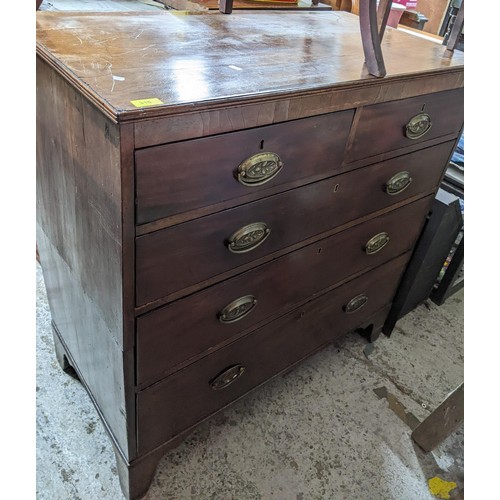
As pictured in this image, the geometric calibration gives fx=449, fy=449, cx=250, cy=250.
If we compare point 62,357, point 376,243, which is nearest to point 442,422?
point 376,243

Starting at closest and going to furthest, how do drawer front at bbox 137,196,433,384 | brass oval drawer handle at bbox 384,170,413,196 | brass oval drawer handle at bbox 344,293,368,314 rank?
drawer front at bbox 137,196,433,384
brass oval drawer handle at bbox 384,170,413,196
brass oval drawer handle at bbox 344,293,368,314

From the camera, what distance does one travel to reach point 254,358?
3.93 ft

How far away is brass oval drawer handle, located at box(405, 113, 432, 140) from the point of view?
1.05 m

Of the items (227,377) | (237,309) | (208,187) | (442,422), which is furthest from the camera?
(442,422)

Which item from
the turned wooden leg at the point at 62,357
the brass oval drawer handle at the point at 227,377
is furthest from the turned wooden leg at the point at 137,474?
the turned wooden leg at the point at 62,357

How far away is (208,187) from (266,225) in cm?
20

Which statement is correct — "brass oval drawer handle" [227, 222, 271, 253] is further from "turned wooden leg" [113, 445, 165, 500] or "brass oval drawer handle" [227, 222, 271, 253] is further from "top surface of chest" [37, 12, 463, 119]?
"turned wooden leg" [113, 445, 165, 500]

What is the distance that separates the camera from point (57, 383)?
1.39m

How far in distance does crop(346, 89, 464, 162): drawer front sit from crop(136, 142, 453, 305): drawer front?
0.05m

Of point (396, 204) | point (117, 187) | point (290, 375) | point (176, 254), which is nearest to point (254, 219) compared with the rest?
point (176, 254)

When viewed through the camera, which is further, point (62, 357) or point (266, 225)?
point (62, 357)

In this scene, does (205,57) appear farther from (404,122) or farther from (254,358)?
(254,358)

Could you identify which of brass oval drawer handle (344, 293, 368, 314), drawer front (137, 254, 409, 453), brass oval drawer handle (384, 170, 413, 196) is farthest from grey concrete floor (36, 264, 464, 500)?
brass oval drawer handle (384, 170, 413, 196)

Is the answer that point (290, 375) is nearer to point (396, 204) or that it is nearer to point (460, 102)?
point (396, 204)
